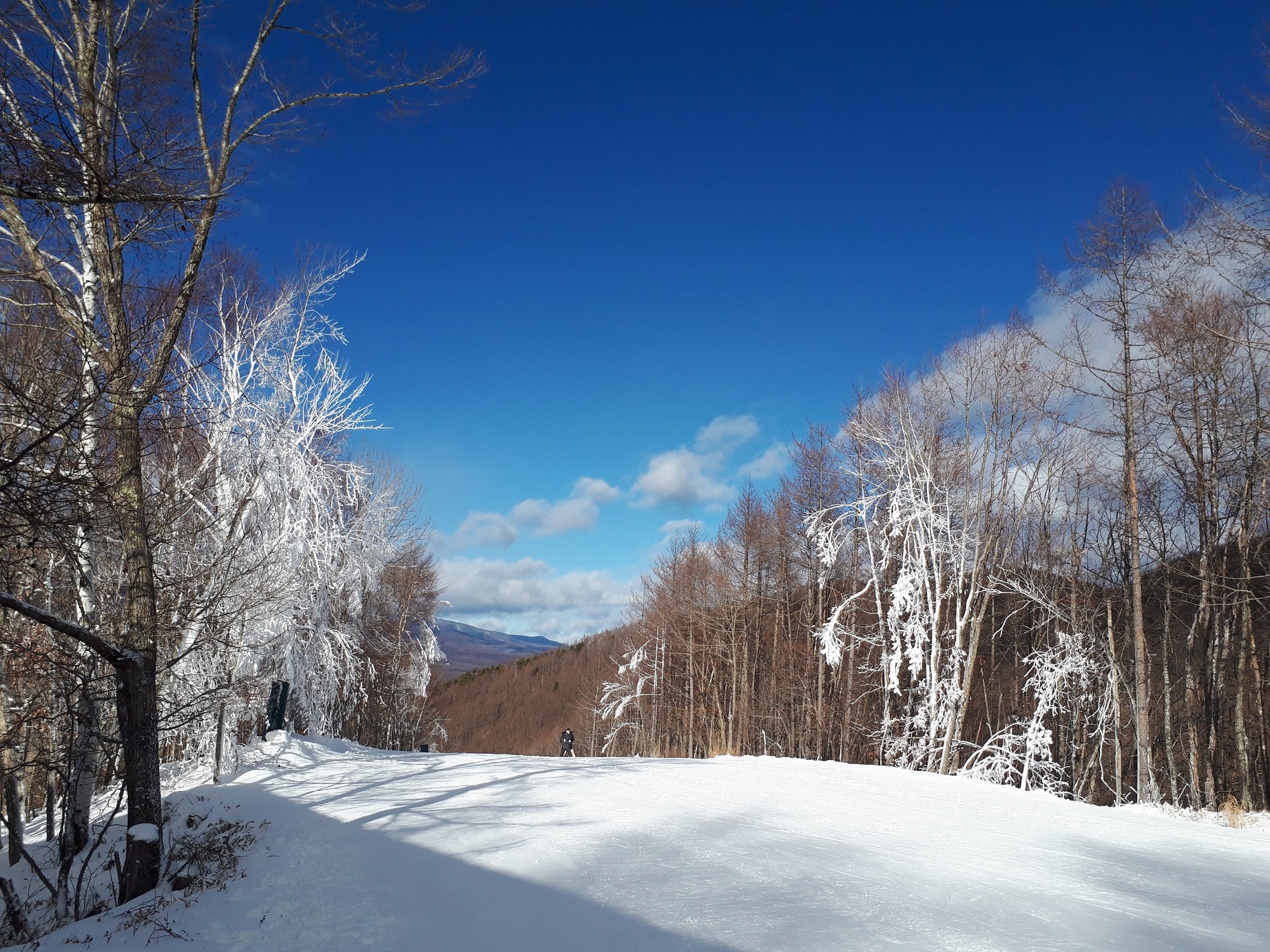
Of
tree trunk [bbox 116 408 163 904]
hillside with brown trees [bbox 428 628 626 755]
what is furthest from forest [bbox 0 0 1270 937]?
hillside with brown trees [bbox 428 628 626 755]

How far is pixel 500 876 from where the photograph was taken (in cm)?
508

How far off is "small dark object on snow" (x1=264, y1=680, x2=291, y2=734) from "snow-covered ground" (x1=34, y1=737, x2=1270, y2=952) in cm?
377

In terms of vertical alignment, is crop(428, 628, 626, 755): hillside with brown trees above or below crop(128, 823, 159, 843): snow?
below

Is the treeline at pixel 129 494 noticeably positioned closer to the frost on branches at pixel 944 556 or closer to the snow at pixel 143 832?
the snow at pixel 143 832

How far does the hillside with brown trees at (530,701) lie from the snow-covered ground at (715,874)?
27938mm

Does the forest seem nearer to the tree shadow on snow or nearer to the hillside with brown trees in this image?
the tree shadow on snow

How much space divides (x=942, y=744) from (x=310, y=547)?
529 inches

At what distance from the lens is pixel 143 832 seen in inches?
221

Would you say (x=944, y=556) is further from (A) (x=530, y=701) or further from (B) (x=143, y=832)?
(A) (x=530, y=701)

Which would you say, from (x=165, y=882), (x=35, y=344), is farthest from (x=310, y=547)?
(x=165, y=882)

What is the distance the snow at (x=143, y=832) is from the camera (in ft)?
18.4

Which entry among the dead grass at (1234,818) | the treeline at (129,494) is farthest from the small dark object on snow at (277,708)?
the dead grass at (1234,818)

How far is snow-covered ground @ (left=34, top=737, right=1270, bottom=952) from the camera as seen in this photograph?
3945mm

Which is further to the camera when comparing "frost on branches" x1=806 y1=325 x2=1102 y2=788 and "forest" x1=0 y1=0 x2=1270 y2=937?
"frost on branches" x1=806 y1=325 x2=1102 y2=788
